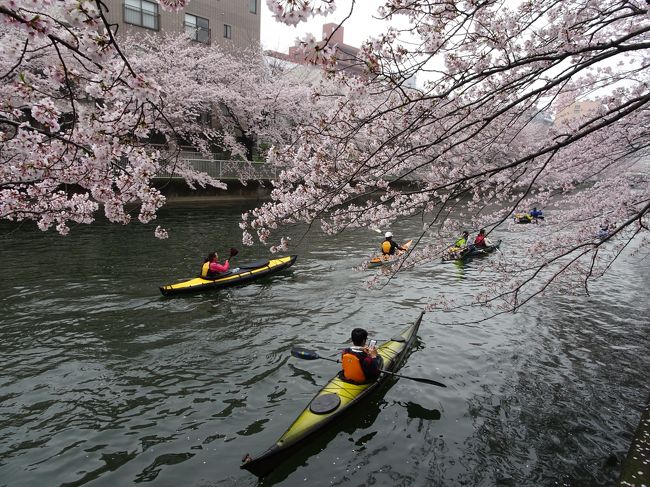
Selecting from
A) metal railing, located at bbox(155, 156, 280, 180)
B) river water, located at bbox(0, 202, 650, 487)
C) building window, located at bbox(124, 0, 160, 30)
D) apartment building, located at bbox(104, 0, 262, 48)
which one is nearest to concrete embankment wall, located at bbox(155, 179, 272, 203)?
metal railing, located at bbox(155, 156, 280, 180)

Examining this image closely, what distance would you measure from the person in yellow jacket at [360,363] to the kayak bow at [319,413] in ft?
0.34

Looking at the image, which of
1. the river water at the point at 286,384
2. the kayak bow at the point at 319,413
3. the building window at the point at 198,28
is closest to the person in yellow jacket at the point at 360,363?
the kayak bow at the point at 319,413

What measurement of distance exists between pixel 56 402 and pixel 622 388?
8.96 meters

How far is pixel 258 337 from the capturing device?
27.4ft

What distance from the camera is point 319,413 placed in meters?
5.57

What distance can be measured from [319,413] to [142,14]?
94.7 ft

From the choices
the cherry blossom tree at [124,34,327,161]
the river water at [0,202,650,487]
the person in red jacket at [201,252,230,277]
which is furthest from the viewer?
the cherry blossom tree at [124,34,327,161]

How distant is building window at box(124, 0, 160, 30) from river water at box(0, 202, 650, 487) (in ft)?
65.8

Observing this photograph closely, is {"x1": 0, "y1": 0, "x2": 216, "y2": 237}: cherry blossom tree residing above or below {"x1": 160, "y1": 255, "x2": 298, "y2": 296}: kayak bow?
above

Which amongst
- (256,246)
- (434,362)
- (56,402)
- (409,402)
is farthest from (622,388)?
(256,246)

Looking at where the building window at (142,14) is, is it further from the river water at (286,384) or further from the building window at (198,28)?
the river water at (286,384)

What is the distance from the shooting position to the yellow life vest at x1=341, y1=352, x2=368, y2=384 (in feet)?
21.1

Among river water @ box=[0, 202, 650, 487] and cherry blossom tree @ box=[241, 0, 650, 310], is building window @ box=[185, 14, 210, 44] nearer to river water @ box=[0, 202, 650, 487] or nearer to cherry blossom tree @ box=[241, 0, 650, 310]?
river water @ box=[0, 202, 650, 487]

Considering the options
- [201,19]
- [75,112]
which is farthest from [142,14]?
[75,112]
